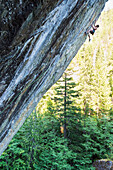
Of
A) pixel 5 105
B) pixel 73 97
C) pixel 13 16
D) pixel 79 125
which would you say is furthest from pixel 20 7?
pixel 79 125

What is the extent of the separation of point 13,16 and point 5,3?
0.47 ft

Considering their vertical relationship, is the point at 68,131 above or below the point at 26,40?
above

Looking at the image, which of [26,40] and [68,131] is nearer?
[26,40]

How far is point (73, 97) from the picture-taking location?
16.6 meters

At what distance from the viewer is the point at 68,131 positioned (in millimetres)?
17406

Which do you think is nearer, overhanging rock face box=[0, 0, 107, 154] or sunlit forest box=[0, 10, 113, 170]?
overhanging rock face box=[0, 0, 107, 154]

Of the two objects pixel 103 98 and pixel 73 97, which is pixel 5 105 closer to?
pixel 73 97

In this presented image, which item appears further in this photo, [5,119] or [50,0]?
[5,119]

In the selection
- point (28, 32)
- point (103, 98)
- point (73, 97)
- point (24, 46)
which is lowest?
point (24, 46)

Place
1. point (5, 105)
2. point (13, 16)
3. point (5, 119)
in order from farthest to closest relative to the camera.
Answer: point (5, 119) → point (5, 105) → point (13, 16)

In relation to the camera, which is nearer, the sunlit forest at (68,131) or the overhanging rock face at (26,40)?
the overhanging rock face at (26,40)

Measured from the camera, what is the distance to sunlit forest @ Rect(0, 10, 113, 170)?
390 inches

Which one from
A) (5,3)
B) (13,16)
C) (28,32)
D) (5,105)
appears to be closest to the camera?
(5,3)

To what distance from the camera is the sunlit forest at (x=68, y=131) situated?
9898mm
